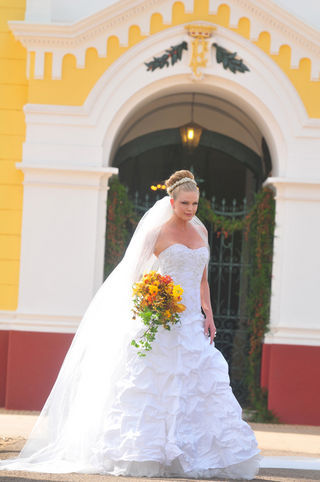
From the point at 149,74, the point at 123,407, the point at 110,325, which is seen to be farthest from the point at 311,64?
the point at 123,407

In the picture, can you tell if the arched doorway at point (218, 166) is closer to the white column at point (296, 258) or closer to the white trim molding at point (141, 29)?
the white column at point (296, 258)

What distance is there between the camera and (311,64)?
10.1 metres

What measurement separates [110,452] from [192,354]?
933mm

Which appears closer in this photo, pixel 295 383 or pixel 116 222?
pixel 295 383

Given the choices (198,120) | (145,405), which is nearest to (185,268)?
(145,405)

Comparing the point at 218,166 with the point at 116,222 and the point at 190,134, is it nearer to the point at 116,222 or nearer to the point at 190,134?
the point at 190,134

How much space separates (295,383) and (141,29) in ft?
14.6

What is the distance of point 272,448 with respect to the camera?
8.03 m

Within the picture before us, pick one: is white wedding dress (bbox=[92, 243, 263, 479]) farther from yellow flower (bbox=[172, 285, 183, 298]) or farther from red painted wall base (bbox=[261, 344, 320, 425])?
red painted wall base (bbox=[261, 344, 320, 425])

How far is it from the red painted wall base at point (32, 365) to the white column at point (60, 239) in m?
0.27

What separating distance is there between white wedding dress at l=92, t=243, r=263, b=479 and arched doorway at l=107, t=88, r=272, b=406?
418 centimetres

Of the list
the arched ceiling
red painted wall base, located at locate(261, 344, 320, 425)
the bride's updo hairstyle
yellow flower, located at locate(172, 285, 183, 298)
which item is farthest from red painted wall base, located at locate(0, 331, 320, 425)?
the arched ceiling

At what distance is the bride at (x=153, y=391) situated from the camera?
6.04 metres

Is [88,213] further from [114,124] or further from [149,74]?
[149,74]
